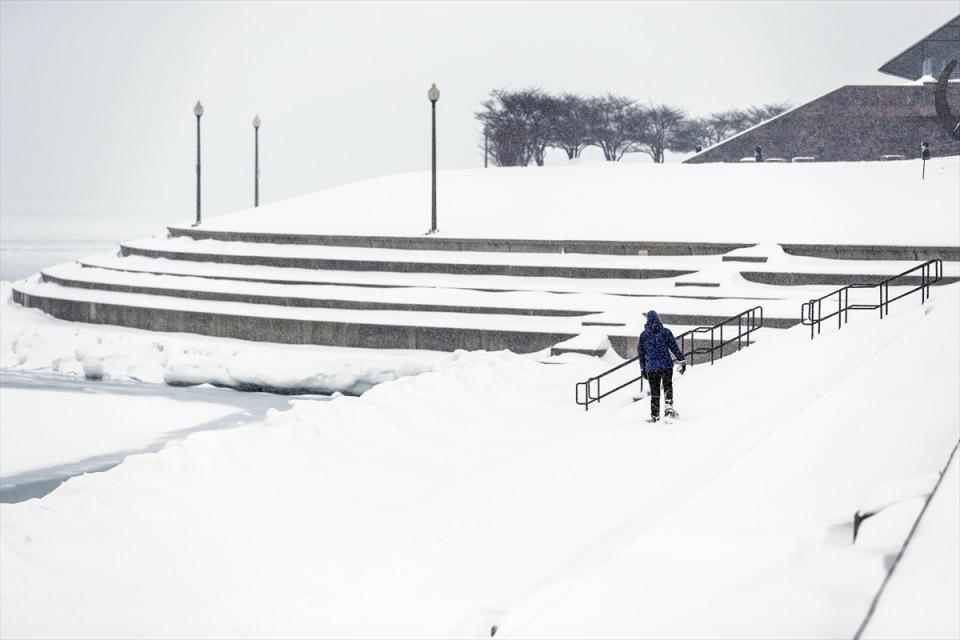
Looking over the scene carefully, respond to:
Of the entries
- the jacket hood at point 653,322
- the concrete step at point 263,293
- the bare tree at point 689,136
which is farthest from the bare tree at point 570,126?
the jacket hood at point 653,322

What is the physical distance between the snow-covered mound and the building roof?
1614 cm

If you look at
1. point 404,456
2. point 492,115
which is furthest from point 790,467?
point 492,115

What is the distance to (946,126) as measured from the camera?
44.5m

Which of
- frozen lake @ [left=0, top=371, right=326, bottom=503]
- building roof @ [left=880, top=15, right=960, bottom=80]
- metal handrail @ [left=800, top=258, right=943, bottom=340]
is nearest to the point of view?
frozen lake @ [left=0, top=371, right=326, bottom=503]

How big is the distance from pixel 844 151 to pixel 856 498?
138 ft

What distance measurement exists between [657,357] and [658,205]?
885 inches

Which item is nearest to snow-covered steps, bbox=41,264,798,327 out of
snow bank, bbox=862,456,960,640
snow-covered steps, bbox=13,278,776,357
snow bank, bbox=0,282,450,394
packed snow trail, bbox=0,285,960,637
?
snow-covered steps, bbox=13,278,776,357

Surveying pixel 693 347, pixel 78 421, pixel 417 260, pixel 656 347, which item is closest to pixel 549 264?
pixel 417 260

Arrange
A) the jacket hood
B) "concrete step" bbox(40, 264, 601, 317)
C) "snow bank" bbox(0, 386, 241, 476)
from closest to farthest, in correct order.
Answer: the jacket hood, "snow bank" bbox(0, 386, 241, 476), "concrete step" bbox(40, 264, 601, 317)

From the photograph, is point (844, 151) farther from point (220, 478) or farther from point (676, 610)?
point (676, 610)

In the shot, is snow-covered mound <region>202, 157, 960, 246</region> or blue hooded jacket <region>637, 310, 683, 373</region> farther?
snow-covered mound <region>202, 157, 960, 246</region>

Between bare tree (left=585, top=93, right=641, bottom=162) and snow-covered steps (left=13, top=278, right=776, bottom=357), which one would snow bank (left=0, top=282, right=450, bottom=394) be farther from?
bare tree (left=585, top=93, right=641, bottom=162)

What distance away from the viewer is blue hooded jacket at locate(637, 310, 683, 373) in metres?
13.8

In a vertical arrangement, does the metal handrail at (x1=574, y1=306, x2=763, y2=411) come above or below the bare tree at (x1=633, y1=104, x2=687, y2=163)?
below
